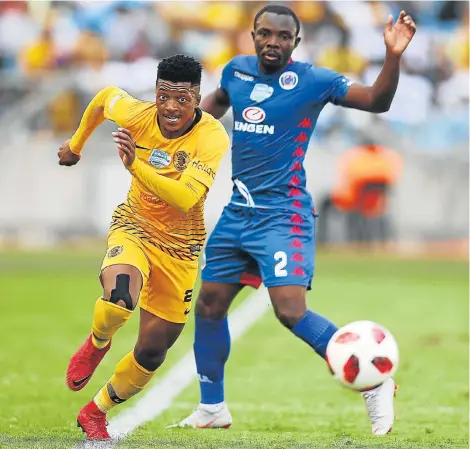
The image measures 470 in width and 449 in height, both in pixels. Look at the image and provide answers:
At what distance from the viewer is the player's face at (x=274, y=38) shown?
6.54m

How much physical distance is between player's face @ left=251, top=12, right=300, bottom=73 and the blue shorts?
0.91 meters

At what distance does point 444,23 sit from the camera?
20.6 m

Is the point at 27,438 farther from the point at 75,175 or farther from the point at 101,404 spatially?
the point at 75,175

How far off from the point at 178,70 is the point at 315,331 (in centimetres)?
166

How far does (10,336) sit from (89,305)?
2330mm

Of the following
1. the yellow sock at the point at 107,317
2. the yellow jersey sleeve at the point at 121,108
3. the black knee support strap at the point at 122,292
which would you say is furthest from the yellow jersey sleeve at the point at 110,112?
the yellow sock at the point at 107,317

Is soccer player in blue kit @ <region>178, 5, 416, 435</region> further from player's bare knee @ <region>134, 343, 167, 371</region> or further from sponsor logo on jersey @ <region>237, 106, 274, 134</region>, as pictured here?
player's bare knee @ <region>134, 343, 167, 371</region>

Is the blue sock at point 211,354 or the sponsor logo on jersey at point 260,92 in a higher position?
the sponsor logo on jersey at point 260,92

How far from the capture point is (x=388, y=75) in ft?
20.5

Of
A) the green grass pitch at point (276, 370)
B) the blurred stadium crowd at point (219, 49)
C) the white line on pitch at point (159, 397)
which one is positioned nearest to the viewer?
the green grass pitch at point (276, 370)

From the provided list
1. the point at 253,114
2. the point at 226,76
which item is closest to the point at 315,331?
the point at 253,114

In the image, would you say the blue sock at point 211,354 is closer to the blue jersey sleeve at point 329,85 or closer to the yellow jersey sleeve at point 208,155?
the yellow jersey sleeve at point 208,155

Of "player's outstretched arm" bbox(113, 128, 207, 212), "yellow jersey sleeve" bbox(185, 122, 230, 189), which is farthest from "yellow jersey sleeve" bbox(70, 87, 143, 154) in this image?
"player's outstretched arm" bbox(113, 128, 207, 212)

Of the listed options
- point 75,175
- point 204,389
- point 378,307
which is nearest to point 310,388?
point 204,389
